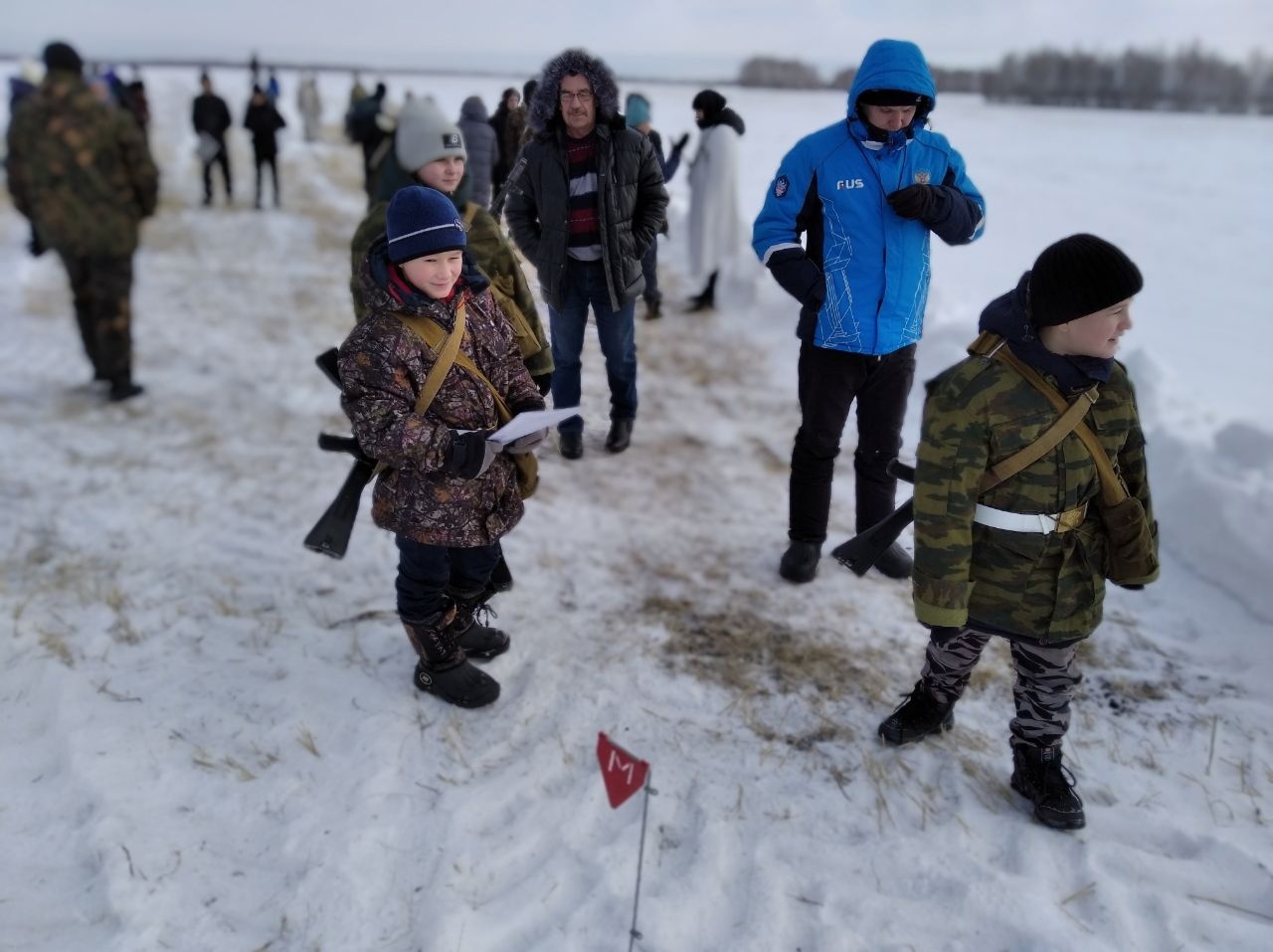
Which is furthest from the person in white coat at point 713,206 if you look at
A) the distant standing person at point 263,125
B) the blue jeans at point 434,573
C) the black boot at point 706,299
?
the distant standing person at point 263,125

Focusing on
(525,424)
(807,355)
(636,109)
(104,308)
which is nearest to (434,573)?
(525,424)

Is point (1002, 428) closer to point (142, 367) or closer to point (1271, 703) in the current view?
point (1271, 703)

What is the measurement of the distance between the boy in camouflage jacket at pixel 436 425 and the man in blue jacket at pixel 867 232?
1.31 metres

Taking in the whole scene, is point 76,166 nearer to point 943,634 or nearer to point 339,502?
point 339,502

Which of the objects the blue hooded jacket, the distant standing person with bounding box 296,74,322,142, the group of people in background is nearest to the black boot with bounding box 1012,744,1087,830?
the group of people in background

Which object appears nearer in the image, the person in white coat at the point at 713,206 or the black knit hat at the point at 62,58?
the black knit hat at the point at 62,58

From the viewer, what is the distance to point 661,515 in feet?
15.6

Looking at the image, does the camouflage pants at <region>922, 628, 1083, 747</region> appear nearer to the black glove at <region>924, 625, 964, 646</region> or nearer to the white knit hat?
the black glove at <region>924, 625, 964, 646</region>

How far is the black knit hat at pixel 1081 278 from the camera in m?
2.10

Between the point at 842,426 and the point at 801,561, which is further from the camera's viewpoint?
the point at 801,561

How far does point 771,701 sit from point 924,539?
1.15 m

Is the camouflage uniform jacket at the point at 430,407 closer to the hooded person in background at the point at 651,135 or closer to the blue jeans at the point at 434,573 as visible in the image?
the blue jeans at the point at 434,573

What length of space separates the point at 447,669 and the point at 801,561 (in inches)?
68.0

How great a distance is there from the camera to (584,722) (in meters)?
3.15
